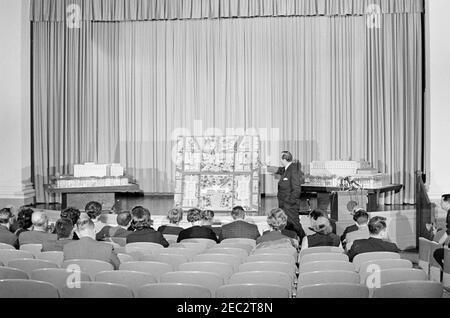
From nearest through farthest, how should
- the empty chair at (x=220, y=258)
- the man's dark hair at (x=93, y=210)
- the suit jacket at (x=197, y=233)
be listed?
the empty chair at (x=220, y=258)
the suit jacket at (x=197, y=233)
the man's dark hair at (x=93, y=210)

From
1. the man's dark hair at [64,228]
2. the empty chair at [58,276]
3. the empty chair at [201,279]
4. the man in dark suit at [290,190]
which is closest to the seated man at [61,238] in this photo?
the man's dark hair at [64,228]

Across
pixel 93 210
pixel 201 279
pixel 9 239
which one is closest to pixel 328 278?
pixel 201 279

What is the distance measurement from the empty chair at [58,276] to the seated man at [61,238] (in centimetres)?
132

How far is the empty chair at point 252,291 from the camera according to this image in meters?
4.16

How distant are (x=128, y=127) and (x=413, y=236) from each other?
6829mm

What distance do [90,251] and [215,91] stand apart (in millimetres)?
9513

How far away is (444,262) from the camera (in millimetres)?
6484

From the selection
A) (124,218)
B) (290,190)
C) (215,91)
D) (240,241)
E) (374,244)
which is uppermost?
(215,91)

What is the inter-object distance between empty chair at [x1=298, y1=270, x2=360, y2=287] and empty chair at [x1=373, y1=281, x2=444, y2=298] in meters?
0.36

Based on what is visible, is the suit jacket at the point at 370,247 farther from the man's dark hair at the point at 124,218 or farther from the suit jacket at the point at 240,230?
the man's dark hair at the point at 124,218

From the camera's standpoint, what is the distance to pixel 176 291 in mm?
4152

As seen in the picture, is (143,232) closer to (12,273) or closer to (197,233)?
(197,233)
